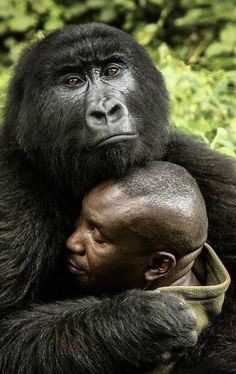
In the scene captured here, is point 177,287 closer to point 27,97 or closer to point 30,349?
point 30,349

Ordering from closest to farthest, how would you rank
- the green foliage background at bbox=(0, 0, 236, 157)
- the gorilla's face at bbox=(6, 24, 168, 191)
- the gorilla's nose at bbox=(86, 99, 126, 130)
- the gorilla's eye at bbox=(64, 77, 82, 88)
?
the gorilla's nose at bbox=(86, 99, 126, 130), the gorilla's face at bbox=(6, 24, 168, 191), the gorilla's eye at bbox=(64, 77, 82, 88), the green foliage background at bbox=(0, 0, 236, 157)

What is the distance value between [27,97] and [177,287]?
135cm

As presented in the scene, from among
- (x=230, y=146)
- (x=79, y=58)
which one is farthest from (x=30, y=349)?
(x=230, y=146)

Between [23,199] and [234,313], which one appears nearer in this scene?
[23,199]

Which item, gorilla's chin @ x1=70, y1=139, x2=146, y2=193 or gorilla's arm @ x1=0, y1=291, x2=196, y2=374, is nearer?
gorilla's arm @ x1=0, y1=291, x2=196, y2=374

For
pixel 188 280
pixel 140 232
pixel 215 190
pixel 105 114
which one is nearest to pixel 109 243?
pixel 140 232

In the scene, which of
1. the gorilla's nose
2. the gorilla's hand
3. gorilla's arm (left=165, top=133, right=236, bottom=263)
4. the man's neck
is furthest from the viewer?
gorilla's arm (left=165, top=133, right=236, bottom=263)

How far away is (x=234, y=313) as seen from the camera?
16.1 ft

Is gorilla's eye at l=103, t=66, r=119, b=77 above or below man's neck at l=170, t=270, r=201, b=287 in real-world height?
above

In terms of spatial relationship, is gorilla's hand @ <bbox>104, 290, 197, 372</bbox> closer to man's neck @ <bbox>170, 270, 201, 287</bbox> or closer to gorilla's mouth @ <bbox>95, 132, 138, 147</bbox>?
man's neck @ <bbox>170, 270, 201, 287</bbox>

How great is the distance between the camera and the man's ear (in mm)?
4391

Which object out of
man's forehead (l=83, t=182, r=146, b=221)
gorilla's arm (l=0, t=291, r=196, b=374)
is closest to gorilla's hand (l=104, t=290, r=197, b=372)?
gorilla's arm (l=0, t=291, r=196, b=374)

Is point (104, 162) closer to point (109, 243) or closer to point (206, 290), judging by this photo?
point (109, 243)

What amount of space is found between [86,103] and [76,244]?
2.48 ft
